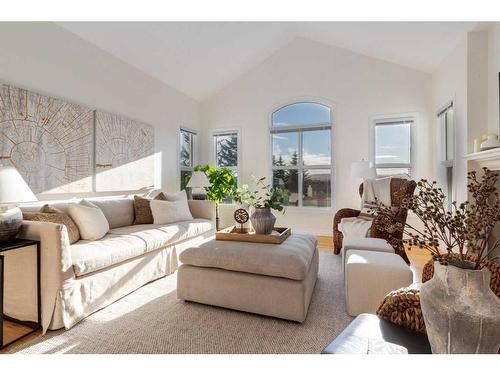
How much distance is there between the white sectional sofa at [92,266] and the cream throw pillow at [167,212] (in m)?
0.22

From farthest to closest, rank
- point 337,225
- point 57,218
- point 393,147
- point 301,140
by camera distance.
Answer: point 301,140 → point 393,147 → point 337,225 → point 57,218

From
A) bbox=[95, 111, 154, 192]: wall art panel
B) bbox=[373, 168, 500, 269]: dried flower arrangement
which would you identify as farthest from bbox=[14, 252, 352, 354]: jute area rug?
bbox=[95, 111, 154, 192]: wall art panel

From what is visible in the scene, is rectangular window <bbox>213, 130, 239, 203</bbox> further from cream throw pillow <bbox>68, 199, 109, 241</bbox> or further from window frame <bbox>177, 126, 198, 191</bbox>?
cream throw pillow <bbox>68, 199, 109, 241</bbox>

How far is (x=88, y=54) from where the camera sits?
331 cm

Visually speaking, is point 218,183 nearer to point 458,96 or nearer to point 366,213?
point 366,213

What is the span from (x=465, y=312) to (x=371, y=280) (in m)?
1.41

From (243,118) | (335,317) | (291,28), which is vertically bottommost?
(335,317)

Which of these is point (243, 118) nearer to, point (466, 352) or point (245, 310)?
point (245, 310)

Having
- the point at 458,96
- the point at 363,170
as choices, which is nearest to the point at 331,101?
the point at 363,170

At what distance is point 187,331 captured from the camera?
5.97 feet

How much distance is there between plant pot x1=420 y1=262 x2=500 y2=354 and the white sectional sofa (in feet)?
6.95

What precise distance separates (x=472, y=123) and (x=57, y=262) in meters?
4.34

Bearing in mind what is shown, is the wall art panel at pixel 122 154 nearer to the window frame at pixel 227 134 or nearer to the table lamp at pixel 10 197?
the table lamp at pixel 10 197
